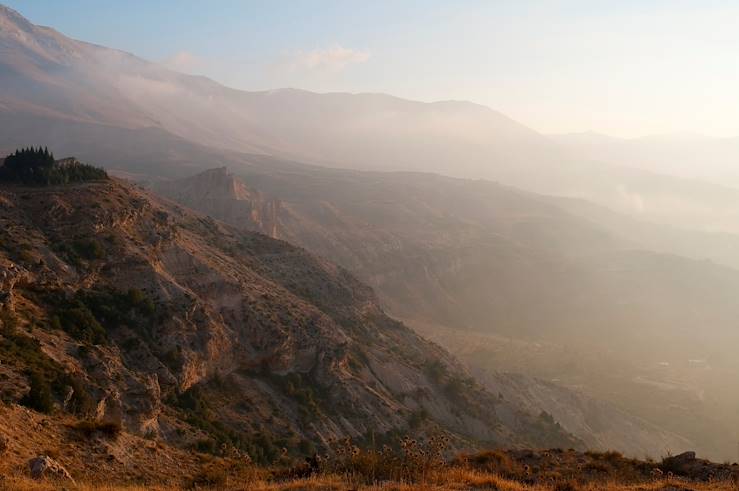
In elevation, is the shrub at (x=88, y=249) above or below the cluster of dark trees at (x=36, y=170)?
below

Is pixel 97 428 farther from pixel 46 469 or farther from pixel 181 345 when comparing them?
pixel 181 345

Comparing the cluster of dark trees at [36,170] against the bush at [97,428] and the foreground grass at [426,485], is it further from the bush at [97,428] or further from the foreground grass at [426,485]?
the foreground grass at [426,485]

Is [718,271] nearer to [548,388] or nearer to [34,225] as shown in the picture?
[548,388]

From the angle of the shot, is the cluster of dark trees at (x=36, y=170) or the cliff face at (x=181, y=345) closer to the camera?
the cliff face at (x=181, y=345)

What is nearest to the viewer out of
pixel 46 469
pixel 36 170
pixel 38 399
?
pixel 46 469

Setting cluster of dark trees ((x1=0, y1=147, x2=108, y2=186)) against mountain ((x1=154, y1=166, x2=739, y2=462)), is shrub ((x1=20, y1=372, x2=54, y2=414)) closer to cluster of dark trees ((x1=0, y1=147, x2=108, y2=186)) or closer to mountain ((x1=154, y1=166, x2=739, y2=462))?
cluster of dark trees ((x1=0, y1=147, x2=108, y2=186))

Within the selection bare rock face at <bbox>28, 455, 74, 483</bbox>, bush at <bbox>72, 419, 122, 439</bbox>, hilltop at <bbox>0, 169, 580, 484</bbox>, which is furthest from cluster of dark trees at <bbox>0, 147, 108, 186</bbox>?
bare rock face at <bbox>28, 455, 74, 483</bbox>

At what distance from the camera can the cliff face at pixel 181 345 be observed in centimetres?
→ 2098

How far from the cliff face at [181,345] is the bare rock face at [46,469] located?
490 cm

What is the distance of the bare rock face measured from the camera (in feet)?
31.4

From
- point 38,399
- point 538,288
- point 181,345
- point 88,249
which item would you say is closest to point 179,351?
point 181,345

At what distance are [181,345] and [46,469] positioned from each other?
18.3 meters

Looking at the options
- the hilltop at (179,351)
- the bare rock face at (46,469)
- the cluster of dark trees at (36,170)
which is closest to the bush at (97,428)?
the hilltop at (179,351)

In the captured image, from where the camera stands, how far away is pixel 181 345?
27.7 m
